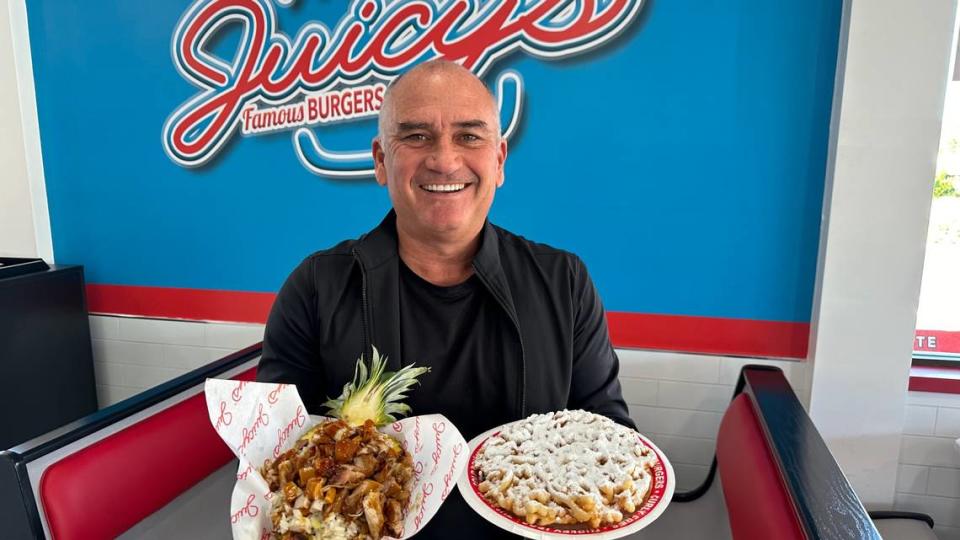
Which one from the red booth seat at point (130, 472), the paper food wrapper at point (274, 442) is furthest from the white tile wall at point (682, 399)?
the red booth seat at point (130, 472)

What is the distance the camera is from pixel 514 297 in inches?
66.4

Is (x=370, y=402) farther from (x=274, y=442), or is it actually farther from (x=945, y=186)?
(x=945, y=186)

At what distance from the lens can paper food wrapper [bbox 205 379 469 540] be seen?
117cm

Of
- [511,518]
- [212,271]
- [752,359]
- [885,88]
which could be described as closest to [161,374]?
[212,271]

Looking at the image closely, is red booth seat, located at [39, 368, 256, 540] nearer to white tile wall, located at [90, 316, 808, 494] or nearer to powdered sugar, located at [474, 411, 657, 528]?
powdered sugar, located at [474, 411, 657, 528]

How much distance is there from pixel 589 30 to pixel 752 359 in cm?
167

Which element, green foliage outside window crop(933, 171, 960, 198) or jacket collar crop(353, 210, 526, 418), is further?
green foliage outside window crop(933, 171, 960, 198)

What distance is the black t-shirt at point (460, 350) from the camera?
64.4 inches

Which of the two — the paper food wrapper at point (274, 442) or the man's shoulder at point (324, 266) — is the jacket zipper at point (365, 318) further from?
the paper food wrapper at point (274, 442)

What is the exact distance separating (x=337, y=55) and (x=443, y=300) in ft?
5.91

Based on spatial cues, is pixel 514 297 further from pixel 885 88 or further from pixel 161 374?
pixel 161 374

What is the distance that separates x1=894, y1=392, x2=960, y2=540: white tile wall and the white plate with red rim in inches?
75.9

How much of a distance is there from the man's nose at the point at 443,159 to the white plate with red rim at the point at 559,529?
75 centimetres

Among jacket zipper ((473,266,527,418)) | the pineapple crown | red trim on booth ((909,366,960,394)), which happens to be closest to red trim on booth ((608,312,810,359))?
red trim on booth ((909,366,960,394))
